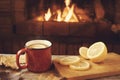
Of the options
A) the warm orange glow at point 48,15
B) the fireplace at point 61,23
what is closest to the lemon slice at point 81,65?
the fireplace at point 61,23

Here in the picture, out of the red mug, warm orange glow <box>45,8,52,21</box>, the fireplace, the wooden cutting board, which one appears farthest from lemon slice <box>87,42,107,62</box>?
warm orange glow <box>45,8,52,21</box>

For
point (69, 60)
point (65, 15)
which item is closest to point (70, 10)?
point (65, 15)

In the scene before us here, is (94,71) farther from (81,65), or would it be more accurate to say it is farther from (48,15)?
(48,15)

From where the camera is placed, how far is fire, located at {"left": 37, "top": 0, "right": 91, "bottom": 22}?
224cm

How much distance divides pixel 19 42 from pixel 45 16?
0.97 feet

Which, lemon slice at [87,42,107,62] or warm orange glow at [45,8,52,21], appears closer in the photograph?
lemon slice at [87,42,107,62]

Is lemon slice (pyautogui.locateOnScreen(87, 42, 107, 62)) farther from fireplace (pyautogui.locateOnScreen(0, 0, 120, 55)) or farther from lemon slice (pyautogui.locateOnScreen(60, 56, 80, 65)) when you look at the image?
fireplace (pyautogui.locateOnScreen(0, 0, 120, 55))

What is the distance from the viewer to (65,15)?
7.43ft

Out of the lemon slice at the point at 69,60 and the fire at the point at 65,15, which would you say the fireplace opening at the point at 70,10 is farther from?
the lemon slice at the point at 69,60

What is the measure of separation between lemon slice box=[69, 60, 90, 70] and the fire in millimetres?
Result: 1137

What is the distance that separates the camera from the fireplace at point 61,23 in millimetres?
2176

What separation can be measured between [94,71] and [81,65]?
0.21 feet

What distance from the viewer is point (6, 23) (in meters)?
2.22

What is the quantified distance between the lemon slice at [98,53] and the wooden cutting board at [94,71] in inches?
0.9
